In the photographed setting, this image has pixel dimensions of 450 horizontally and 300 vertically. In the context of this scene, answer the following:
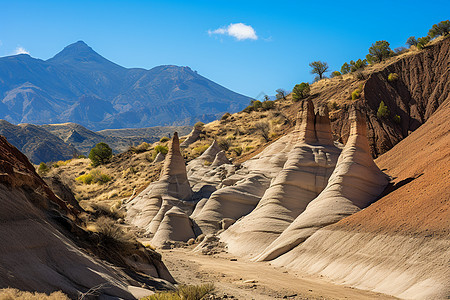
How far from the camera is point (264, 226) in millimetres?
23969

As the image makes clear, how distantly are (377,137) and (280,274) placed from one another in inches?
1312

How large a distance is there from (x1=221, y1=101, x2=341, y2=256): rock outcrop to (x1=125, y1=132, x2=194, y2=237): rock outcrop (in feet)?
21.5

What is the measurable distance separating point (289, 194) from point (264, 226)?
265cm

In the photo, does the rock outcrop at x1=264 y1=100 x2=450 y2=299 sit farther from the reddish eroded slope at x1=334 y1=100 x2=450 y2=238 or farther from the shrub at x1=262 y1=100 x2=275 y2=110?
the shrub at x1=262 y1=100 x2=275 y2=110

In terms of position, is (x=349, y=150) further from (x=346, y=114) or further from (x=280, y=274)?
(x=346, y=114)

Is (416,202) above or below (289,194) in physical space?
above

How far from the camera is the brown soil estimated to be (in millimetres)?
13500

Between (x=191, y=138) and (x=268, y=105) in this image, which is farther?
(x=268, y=105)

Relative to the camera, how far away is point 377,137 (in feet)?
155

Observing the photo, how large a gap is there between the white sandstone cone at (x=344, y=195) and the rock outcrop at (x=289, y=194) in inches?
74.3

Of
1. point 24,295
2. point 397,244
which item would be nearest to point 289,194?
point 397,244

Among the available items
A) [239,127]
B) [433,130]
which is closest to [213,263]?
[433,130]

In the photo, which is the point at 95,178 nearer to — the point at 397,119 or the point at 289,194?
the point at 397,119

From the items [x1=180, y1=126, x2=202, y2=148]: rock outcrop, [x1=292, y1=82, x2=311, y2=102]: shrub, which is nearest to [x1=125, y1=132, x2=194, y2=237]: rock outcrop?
[x1=180, y1=126, x2=202, y2=148]: rock outcrop
